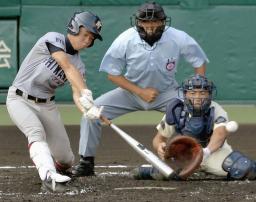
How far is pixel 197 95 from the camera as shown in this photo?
25.1 ft

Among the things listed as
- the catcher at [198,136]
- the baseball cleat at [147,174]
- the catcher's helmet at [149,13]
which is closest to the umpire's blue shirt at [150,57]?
the catcher's helmet at [149,13]

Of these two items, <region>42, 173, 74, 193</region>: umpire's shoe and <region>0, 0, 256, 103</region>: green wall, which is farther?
<region>0, 0, 256, 103</region>: green wall

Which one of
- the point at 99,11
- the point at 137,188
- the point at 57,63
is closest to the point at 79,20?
the point at 57,63

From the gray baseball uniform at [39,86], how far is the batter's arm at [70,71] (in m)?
0.12

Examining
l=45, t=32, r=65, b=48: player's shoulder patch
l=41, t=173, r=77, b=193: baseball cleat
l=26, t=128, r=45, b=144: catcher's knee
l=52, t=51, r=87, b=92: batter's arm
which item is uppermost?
l=45, t=32, r=65, b=48: player's shoulder patch

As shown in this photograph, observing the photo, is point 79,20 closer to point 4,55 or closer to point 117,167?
point 117,167

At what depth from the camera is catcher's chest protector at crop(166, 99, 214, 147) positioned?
7773mm

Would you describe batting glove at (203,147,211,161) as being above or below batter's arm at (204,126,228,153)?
below

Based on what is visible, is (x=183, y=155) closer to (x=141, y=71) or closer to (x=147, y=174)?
(x=147, y=174)

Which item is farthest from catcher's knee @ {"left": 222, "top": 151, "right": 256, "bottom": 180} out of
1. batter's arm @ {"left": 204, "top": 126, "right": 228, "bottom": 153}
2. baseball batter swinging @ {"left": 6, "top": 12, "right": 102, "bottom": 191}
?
baseball batter swinging @ {"left": 6, "top": 12, "right": 102, "bottom": 191}

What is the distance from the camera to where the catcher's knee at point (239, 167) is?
305 inches

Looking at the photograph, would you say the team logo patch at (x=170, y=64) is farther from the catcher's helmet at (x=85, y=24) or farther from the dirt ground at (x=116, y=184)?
the catcher's helmet at (x=85, y=24)

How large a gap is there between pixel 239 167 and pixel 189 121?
0.57 m

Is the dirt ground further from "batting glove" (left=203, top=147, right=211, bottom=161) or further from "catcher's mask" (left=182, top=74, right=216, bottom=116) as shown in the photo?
"catcher's mask" (left=182, top=74, right=216, bottom=116)
